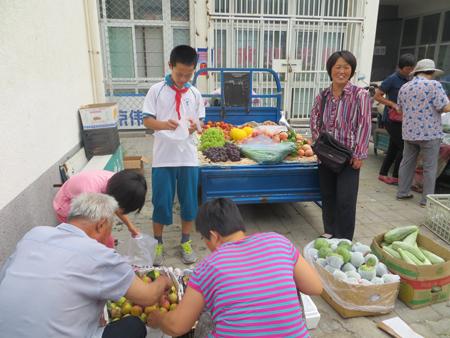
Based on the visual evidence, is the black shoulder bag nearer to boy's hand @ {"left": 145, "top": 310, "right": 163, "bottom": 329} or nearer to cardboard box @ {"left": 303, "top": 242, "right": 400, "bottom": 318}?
cardboard box @ {"left": 303, "top": 242, "right": 400, "bottom": 318}

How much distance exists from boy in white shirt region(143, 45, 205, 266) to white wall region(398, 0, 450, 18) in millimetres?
12429

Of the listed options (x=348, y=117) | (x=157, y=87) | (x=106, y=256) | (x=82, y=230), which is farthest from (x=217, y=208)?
(x=348, y=117)

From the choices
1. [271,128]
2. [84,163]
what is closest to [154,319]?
[84,163]

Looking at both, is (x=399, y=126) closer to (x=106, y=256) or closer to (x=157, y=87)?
(x=157, y=87)

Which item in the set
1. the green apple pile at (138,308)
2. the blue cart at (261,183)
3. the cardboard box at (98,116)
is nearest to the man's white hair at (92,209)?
the green apple pile at (138,308)

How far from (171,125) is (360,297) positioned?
206cm

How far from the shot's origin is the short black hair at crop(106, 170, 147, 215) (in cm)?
204

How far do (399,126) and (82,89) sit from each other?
5.13 m

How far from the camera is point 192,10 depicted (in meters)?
8.69

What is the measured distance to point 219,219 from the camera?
156 cm

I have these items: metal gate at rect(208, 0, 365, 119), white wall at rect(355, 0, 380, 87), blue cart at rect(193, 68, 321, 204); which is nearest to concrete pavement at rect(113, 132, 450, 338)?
blue cart at rect(193, 68, 321, 204)

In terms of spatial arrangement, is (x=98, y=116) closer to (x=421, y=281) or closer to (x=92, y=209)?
(x=92, y=209)

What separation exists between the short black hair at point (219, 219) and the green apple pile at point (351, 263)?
1.29 meters

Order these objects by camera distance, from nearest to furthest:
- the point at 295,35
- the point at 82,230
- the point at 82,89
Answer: the point at 82,230 < the point at 82,89 < the point at 295,35
